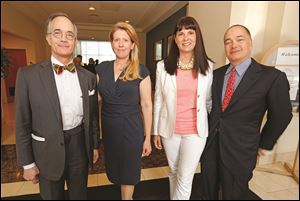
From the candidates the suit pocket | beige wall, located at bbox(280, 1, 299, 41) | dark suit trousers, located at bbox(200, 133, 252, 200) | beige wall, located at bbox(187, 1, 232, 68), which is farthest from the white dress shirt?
beige wall, located at bbox(280, 1, 299, 41)

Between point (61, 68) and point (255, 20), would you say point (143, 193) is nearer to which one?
point (61, 68)

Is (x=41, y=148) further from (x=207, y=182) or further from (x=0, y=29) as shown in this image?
(x=0, y=29)

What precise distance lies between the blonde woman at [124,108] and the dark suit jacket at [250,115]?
0.40 m

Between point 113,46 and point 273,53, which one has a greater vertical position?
point 273,53

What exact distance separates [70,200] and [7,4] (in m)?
4.45

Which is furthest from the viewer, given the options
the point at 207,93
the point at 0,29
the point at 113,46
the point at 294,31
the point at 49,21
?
the point at 0,29

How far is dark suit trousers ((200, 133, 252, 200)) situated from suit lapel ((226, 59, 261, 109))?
0.28 m

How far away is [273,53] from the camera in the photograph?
6.02ft

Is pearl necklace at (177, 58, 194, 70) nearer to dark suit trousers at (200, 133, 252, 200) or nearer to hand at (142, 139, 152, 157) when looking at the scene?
dark suit trousers at (200, 133, 252, 200)

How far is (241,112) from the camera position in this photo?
2.82 ft

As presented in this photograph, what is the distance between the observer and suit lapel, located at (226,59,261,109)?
82cm

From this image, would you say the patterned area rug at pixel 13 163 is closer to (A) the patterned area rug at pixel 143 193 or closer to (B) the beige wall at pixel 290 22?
(A) the patterned area rug at pixel 143 193

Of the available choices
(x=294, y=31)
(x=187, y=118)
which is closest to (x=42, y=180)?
(x=187, y=118)

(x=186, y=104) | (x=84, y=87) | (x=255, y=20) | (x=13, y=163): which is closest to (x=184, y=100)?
(x=186, y=104)
